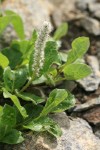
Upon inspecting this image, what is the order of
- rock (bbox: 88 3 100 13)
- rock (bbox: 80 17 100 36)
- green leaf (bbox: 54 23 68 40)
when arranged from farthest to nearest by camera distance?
rock (bbox: 88 3 100 13)
rock (bbox: 80 17 100 36)
green leaf (bbox: 54 23 68 40)

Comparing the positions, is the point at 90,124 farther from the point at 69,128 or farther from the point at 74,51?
the point at 74,51

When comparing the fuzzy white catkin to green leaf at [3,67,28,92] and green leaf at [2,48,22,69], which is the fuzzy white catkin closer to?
green leaf at [3,67,28,92]

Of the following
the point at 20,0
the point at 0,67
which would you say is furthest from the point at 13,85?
the point at 20,0

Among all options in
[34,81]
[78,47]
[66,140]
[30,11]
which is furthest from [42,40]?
Result: [30,11]

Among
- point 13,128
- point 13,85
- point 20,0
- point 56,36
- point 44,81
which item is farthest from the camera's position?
point 20,0

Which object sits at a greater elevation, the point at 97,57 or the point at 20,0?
the point at 20,0

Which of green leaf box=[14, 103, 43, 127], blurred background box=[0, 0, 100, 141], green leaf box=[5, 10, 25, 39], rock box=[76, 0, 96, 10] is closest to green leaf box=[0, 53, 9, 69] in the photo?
green leaf box=[14, 103, 43, 127]
